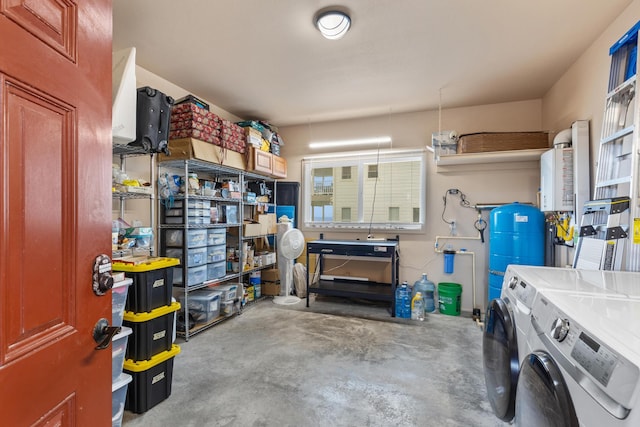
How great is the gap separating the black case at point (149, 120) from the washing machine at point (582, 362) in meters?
2.64

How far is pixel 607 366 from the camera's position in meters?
0.66

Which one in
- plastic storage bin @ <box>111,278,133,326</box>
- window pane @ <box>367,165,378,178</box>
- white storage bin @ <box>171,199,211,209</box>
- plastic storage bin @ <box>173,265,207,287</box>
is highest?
window pane @ <box>367,165,378,178</box>

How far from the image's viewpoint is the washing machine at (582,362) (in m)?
0.61

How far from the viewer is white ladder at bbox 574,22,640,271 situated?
1.66 metres

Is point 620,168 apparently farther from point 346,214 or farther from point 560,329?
point 346,214

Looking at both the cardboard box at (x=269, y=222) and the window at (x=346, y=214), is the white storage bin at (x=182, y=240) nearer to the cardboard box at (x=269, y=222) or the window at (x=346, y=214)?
the cardboard box at (x=269, y=222)

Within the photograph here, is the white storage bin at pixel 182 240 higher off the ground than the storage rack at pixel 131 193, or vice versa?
the storage rack at pixel 131 193

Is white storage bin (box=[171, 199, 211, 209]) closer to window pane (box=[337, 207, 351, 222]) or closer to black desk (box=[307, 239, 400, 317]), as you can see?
black desk (box=[307, 239, 400, 317])

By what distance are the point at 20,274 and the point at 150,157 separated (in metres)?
2.78

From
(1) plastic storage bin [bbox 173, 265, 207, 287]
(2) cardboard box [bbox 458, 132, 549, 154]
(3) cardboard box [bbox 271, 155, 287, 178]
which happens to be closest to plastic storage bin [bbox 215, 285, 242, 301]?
(1) plastic storage bin [bbox 173, 265, 207, 287]

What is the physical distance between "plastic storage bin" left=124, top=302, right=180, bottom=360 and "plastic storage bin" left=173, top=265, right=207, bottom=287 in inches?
41.5

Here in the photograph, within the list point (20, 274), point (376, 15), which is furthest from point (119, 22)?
point (20, 274)

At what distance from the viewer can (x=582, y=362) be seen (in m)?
0.75

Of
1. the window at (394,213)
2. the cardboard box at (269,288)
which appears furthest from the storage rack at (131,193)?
the window at (394,213)
